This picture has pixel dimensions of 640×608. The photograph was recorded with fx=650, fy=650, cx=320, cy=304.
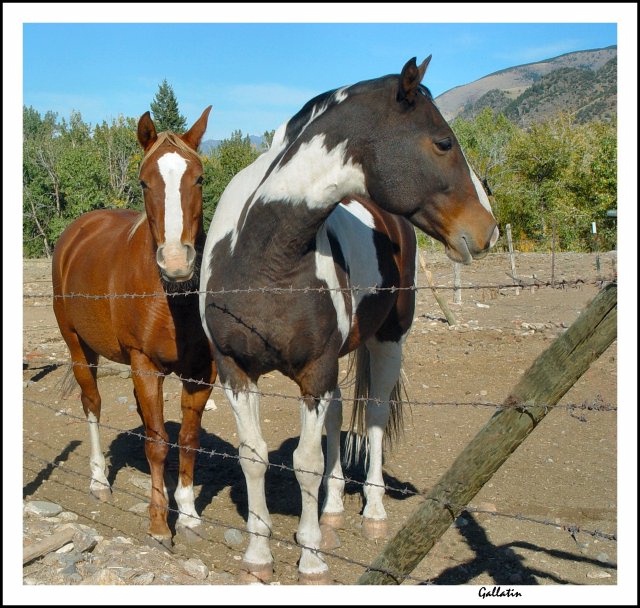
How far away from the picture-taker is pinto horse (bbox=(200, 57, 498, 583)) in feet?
10.0

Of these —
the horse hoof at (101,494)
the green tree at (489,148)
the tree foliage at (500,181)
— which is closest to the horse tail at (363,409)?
the horse hoof at (101,494)

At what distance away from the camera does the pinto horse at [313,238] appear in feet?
10.0

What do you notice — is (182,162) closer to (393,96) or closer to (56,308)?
(393,96)

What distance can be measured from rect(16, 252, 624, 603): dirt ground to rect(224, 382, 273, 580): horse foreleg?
0.46 ft

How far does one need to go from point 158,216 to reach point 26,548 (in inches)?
75.2

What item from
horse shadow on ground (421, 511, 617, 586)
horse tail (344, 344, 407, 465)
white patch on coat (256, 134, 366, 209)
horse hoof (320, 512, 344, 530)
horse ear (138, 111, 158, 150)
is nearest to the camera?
white patch on coat (256, 134, 366, 209)

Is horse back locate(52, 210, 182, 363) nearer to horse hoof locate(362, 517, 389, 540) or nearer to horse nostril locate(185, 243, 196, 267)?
horse nostril locate(185, 243, 196, 267)

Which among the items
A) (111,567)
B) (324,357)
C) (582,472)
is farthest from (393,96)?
(582,472)

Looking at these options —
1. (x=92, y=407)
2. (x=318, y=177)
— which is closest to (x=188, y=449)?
(x=92, y=407)

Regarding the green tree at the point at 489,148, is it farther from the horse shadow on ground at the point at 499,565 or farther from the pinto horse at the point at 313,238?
the pinto horse at the point at 313,238

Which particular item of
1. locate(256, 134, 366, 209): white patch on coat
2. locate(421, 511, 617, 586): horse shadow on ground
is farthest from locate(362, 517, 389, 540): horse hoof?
locate(256, 134, 366, 209): white patch on coat

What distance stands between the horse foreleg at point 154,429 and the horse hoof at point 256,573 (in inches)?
29.0

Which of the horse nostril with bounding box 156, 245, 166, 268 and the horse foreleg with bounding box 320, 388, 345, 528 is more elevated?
the horse nostril with bounding box 156, 245, 166, 268

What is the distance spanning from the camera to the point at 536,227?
34812 mm
